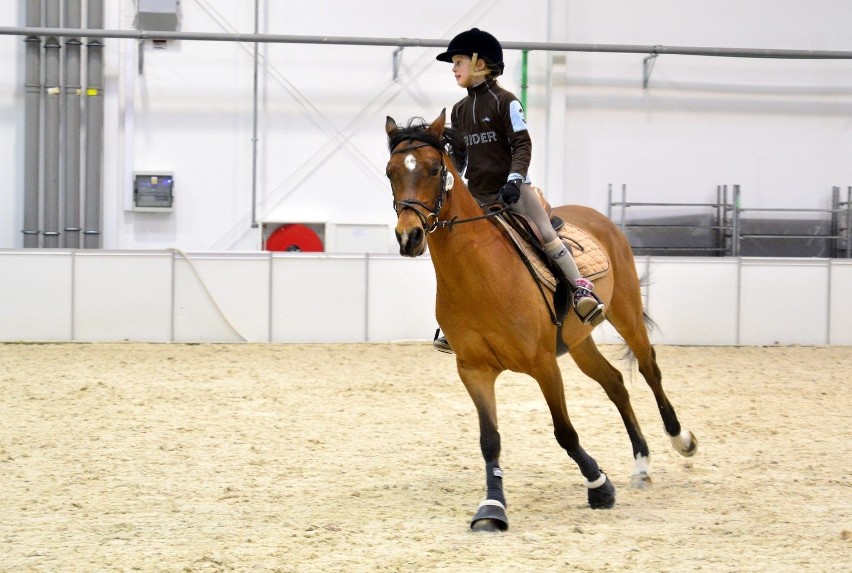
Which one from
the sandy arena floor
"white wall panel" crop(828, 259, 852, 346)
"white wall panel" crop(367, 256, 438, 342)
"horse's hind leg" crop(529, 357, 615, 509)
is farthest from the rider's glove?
"white wall panel" crop(828, 259, 852, 346)

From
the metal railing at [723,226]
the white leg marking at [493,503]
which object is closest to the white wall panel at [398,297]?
the metal railing at [723,226]

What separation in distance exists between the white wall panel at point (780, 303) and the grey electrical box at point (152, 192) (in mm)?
7977

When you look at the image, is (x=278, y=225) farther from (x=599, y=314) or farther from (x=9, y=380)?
(x=599, y=314)

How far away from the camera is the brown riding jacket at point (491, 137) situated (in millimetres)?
4891

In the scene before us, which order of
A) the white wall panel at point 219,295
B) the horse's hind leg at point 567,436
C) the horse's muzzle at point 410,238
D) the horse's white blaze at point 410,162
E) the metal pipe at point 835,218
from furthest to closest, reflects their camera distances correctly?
the metal pipe at point 835,218 < the white wall panel at point 219,295 < the horse's hind leg at point 567,436 < the horse's white blaze at point 410,162 < the horse's muzzle at point 410,238

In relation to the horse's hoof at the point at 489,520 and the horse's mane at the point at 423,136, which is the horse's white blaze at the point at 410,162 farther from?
the horse's hoof at the point at 489,520

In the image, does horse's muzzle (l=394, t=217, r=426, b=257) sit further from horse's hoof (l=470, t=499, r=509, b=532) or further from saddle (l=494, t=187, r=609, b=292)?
horse's hoof (l=470, t=499, r=509, b=532)

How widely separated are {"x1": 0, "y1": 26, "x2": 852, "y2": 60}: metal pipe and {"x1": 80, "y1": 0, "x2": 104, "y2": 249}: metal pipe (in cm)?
42

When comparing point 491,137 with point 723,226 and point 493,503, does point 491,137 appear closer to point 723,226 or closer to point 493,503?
point 493,503

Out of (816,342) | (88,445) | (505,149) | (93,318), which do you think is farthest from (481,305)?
(816,342)

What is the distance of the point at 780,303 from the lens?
42.8ft

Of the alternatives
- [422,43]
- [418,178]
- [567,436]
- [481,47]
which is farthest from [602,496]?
[422,43]

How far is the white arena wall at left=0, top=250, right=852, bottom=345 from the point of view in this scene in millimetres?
12164

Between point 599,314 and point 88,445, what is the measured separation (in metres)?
3.59
